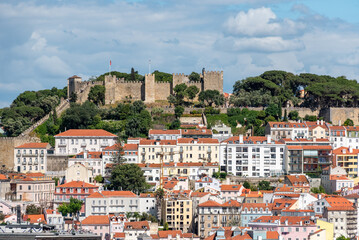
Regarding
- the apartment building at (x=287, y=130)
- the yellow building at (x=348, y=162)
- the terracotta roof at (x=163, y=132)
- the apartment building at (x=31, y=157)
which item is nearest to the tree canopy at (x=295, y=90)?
the apartment building at (x=287, y=130)

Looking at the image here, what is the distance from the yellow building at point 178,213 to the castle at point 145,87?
30.4 meters

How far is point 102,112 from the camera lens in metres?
97.6

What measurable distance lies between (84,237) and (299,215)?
59.8 feet

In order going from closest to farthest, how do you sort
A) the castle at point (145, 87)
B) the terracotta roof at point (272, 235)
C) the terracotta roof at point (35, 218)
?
1. the terracotta roof at point (272, 235)
2. the terracotta roof at point (35, 218)
3. the castle at point (145, 87)

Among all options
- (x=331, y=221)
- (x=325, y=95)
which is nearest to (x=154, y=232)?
(x=331, y=221)

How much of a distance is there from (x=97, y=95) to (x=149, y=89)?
6.03 meters

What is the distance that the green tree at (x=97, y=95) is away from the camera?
102188mm

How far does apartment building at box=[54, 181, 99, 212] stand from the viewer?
7819 cm

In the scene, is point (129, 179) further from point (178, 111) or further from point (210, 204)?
point (178, 111)

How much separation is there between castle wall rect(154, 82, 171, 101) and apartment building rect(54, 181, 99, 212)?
87.3 feet

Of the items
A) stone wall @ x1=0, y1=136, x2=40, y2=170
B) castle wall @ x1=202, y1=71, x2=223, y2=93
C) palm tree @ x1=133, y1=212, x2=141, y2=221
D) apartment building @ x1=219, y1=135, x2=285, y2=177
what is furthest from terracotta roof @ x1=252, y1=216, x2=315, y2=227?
castle wall @ x1=202, y1=71, x2=223, y2=93

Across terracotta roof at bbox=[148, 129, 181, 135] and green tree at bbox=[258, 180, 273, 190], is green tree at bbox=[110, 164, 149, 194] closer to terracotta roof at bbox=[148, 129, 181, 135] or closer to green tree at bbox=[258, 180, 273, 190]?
terracotta roof at bbox=[148, 129, 181, 135]

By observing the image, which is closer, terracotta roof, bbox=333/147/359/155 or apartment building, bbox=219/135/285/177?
terracotta roof, bbox=333/147/359/155

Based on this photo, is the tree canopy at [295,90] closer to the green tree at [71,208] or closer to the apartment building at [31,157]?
the apartment building at [31,157]
